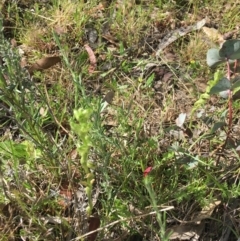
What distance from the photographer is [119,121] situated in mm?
1914

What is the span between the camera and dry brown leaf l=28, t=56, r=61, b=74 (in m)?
2.13

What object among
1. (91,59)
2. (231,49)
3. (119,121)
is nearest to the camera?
(231,49)

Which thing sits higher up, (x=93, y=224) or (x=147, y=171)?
(x=147, y=171)

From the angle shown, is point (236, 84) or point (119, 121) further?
point (119, 121)

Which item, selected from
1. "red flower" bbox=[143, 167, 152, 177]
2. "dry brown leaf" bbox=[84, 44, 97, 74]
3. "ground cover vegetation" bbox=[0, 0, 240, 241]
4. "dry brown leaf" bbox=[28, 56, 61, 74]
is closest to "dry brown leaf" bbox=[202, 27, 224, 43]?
"ground cover vegetation" bbox=[0, 0, 240, 241]

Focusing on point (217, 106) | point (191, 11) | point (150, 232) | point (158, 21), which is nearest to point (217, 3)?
point (191, 11)

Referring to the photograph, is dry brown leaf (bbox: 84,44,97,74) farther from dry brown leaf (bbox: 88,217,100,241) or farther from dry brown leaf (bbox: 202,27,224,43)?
dry brown leaf (bbox: 88,217,100,241)

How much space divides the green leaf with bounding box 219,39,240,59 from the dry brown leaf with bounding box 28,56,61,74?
81cm

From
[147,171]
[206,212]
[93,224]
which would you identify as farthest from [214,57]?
[93,224]

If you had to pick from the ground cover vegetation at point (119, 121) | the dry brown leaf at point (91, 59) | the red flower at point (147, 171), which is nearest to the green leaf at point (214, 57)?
the ground cover vegetation at point (119, 121)

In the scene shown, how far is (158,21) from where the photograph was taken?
2396 mm

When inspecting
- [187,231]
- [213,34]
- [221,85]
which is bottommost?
[187,231]

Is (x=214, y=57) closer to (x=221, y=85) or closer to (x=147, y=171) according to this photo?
(x=221, y=85)

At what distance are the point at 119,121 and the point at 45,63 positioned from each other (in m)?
0.47
